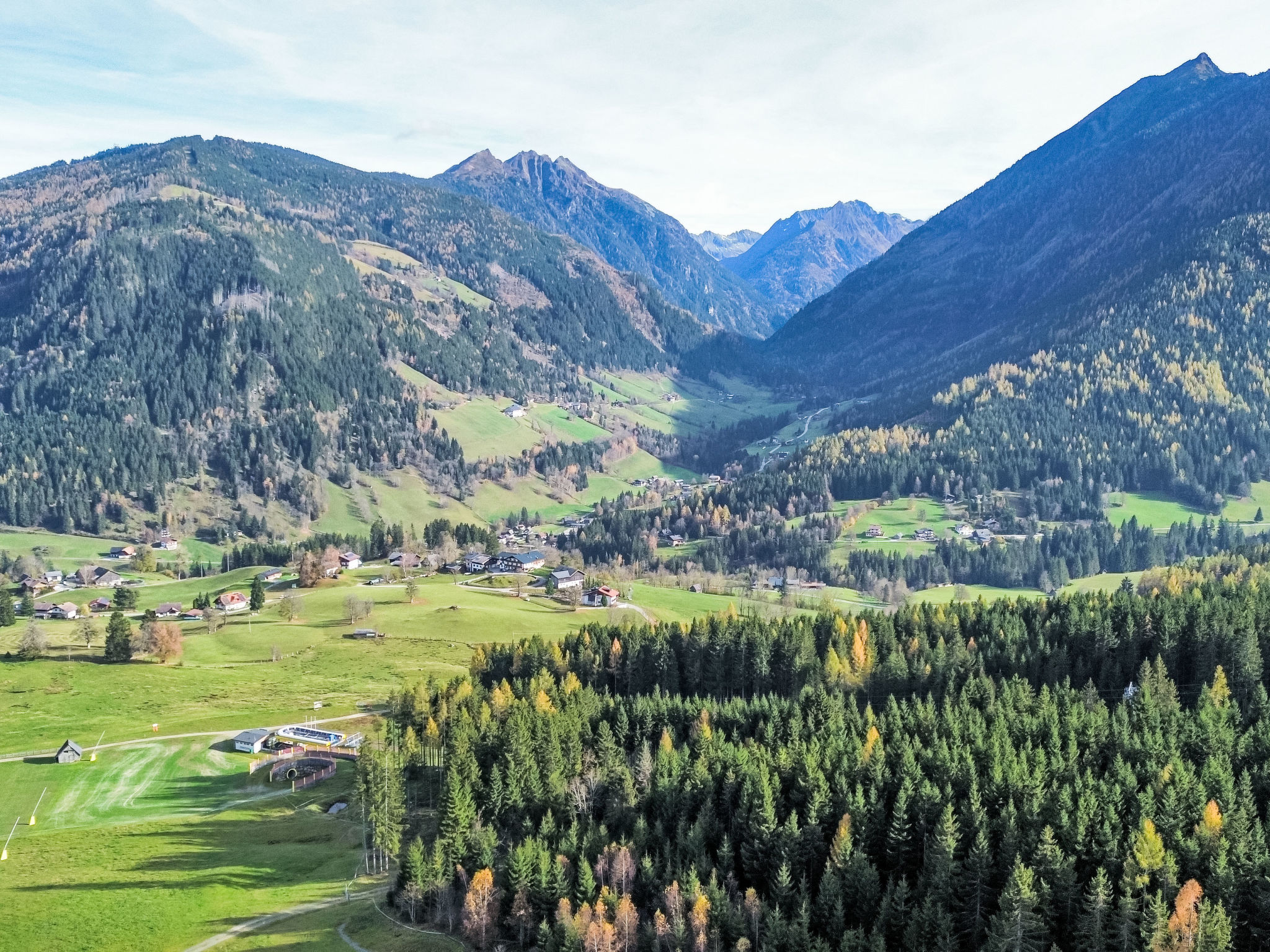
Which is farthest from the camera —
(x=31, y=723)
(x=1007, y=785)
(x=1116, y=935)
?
(x=31, y=723)

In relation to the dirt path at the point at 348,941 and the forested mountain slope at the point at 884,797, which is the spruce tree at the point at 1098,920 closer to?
the forested mountain slope at the point at 884,797

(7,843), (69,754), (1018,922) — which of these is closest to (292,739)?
(69,754)

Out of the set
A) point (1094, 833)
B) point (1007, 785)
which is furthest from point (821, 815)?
point (1094, 833)

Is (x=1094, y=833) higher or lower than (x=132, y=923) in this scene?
higher

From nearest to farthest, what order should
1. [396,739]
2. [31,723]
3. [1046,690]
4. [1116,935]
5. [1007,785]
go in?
[1116,935]
[1007,785]
[1046,690]
[396,739]
[31,723]

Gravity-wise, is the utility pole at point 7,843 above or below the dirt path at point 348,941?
above

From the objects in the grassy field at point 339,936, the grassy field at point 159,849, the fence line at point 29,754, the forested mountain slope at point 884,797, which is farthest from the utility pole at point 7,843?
the forested mountain slope at point 884,797

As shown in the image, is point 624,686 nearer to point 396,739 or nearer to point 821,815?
point 396,739
